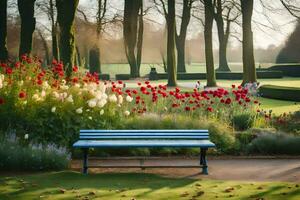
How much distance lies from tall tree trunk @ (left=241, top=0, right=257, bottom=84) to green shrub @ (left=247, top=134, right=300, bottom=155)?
1790 centimetres

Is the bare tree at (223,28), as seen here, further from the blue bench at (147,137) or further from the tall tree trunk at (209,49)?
the blue bench at (147,137)

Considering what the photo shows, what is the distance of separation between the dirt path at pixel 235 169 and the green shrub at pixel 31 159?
47 cm

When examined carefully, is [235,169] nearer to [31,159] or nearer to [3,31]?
[31,159]

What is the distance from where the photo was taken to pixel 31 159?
9125 millimetres

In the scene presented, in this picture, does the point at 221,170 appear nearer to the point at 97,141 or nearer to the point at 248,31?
the point at 97,141

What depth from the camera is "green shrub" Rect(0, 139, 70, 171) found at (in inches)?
359

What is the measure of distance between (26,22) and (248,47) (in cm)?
1253

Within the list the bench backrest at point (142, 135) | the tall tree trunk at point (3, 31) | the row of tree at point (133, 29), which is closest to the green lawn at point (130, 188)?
the bench backrest at point (142, 135)

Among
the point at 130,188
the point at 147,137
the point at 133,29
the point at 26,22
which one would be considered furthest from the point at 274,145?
the point at 133,29

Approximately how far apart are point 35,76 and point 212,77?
68.9 feet

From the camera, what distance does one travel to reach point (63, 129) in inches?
421

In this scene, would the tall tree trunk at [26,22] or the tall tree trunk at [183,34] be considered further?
the tall tree trunk at [183,34]

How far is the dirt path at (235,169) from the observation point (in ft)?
29.1

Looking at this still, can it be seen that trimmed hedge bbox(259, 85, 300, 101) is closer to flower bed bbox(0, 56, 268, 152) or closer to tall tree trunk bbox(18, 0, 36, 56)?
tall tree trunk bbox(18, 0, 36, 56)
